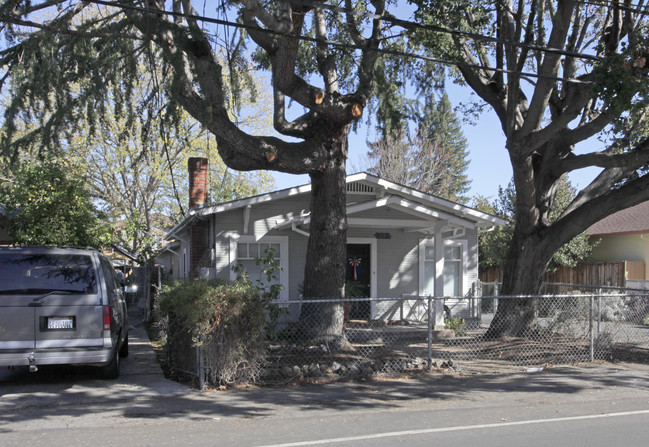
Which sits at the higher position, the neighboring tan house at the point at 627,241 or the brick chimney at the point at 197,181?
the brick chimney at the point at 197,181

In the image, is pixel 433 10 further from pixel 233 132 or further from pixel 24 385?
pixel 24 385

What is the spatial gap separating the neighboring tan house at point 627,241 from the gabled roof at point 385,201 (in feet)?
30.4

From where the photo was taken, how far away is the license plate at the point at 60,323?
Result: 25.4ft

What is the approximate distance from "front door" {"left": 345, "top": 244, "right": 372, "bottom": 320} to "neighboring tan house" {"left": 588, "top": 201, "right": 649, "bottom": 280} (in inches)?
438

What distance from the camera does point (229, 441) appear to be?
19.5 ft

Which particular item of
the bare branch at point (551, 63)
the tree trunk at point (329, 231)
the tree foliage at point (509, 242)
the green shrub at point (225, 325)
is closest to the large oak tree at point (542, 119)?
the bare branch at point (551, 63)

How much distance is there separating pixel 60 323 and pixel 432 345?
7.20m

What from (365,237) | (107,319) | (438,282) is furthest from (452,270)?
(107,319)

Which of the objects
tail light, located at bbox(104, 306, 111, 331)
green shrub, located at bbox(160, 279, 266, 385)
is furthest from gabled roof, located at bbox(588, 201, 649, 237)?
tail light, located at bbox(104, 306, 111, 331)

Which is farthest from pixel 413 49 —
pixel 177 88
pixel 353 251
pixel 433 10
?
pixel 177 88

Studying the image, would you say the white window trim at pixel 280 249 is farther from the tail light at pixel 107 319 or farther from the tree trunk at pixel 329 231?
the tail light at pixel 107 319

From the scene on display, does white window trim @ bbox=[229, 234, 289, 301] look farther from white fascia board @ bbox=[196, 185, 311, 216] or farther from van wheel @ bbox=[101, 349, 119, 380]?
van wheel @ bbox=[101, 349, 119, 380]

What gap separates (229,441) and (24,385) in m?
4.12

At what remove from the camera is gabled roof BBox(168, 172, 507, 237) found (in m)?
13.8
